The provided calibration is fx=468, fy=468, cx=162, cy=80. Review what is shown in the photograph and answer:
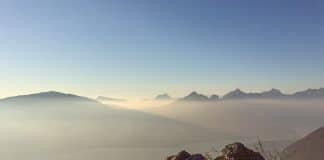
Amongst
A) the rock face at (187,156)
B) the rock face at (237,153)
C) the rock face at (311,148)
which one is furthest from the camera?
the rock face at (311,148)

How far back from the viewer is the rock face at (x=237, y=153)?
54.0ft

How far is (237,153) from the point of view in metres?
16.5

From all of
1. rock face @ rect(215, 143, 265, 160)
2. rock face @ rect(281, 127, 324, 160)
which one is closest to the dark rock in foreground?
rock face @ rect(215, 143, 265, 160)

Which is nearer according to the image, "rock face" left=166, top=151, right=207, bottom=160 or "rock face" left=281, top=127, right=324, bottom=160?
"rock face" left=166, top=151, right=207, bottom=160

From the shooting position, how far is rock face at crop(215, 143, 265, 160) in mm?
16469

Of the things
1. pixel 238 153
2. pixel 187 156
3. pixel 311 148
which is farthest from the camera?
pixel 311 148

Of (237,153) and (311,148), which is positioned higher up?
(237,153)

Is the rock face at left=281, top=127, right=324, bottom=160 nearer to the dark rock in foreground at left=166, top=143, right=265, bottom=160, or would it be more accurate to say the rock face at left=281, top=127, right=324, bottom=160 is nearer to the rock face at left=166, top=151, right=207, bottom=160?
the rock face at left=166, top=151, right=207, bottom=160

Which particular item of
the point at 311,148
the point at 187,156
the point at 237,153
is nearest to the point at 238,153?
the point at 237,153

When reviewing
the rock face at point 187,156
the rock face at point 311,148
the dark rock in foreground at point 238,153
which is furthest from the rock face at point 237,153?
the rock face at point 311,148

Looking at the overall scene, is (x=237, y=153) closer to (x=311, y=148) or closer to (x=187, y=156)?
(x=187, y=156)

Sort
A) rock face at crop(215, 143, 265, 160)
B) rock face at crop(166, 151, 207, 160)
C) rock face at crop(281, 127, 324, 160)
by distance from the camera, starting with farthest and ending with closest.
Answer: rock face at crop(281, 127, 324, 160) < rock face at crop(166, 151, 207, 160) < rock face at crop(215, 143, 265, 160)

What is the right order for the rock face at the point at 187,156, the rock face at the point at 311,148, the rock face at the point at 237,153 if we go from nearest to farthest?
the rock face at the point at 237,153 < the rock face at the point at 187,156 < the rock face at the point at 311,148

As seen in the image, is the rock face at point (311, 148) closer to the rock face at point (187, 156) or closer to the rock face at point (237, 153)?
the rock face at point (187, 156)
